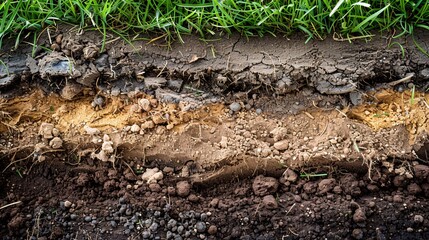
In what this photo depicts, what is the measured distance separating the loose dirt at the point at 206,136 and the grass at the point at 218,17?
6 cm

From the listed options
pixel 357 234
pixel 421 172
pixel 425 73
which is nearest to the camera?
pixel 357 234

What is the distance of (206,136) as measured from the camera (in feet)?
7.95

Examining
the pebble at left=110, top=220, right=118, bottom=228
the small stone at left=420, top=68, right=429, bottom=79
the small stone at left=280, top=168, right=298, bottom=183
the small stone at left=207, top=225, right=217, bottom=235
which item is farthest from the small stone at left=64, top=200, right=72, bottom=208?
the small stone at left=420, top=68, right=429, bottom=79

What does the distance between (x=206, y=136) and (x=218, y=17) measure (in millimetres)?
531

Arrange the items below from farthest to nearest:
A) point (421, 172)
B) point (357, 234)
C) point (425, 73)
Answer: point (425, 73) → point (421, 172) → point (357, 234)

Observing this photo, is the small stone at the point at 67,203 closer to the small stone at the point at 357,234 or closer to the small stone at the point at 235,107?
the small stone at the point at 235,107

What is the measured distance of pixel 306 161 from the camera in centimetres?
233

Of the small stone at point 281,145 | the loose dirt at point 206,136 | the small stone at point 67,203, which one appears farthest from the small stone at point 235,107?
the small stone at point 67,203

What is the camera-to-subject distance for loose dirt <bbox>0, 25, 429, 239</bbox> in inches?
89.7

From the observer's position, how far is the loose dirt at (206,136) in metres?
2.28

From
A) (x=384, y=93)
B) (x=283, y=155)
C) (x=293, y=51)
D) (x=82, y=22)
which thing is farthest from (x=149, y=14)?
(x=384, y=93)

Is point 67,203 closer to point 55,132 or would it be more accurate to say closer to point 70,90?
point 55,132

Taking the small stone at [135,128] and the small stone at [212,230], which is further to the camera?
the small stone at [135,128]

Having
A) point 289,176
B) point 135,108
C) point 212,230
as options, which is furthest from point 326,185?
point 135,108
